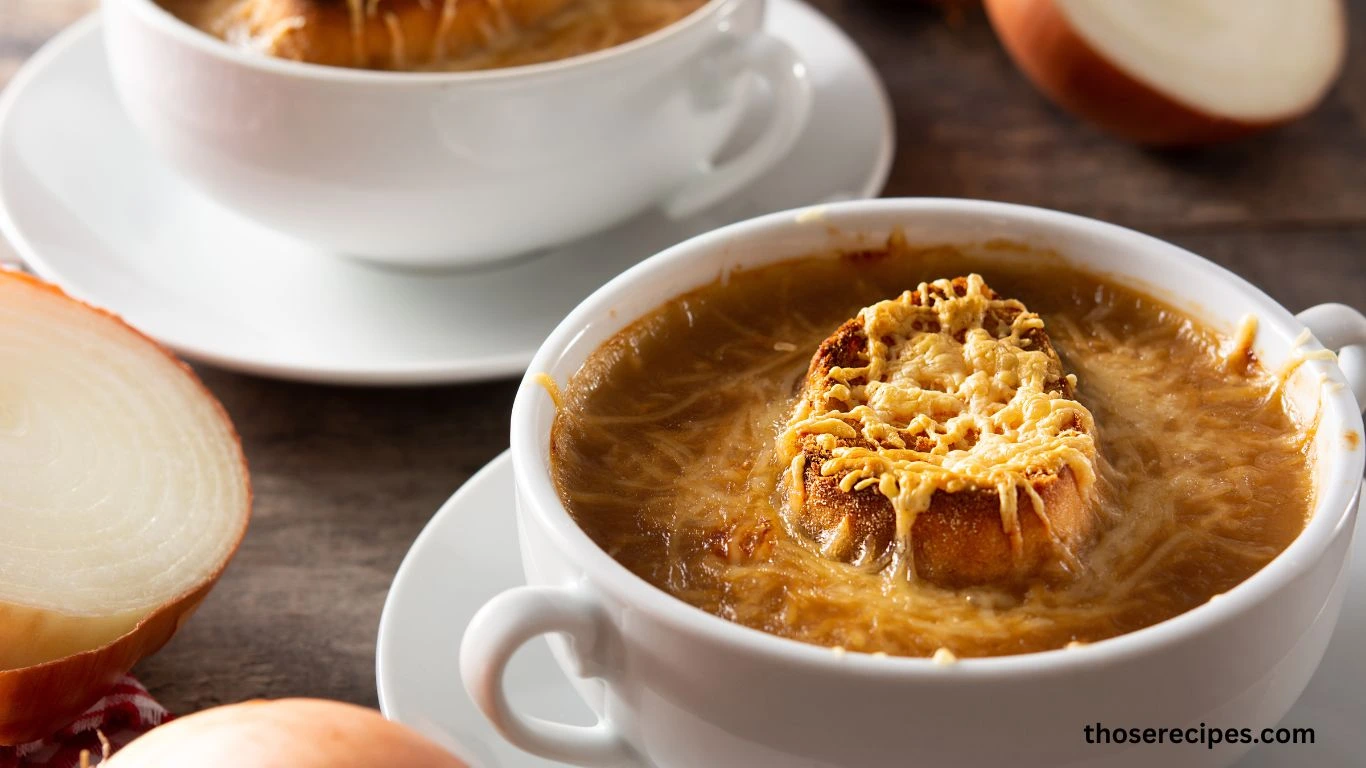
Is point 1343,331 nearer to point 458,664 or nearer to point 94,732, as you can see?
point 458,664

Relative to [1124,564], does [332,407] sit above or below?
below

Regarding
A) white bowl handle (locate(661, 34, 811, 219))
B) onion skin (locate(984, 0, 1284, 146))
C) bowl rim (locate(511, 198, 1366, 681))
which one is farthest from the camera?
onion skin (locate(984, 0, 1284, 146))

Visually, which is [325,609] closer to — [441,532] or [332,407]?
[441,532]

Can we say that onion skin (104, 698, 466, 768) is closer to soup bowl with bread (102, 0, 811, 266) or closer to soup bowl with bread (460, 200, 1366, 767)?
soup bowl with bread (460, 200, 1366, 767)

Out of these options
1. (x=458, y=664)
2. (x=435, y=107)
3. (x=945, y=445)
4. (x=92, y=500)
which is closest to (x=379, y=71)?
(x=435, y=107)

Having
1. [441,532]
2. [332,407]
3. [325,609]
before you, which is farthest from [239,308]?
[441,532]

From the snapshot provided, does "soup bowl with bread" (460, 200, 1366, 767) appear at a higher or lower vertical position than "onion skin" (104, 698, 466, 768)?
higher

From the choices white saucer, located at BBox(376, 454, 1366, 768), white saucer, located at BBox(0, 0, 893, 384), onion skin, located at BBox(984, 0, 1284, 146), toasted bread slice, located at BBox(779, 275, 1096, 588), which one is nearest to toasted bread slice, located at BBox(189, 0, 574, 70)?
white saucer, located at BBox(0, 0, 893, 384)
